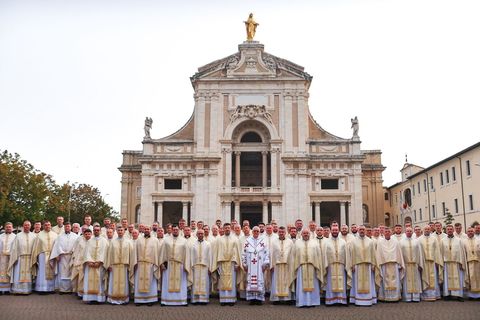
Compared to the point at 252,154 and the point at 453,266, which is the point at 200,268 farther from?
the point at 252,154

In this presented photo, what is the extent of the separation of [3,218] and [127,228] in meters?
25.0

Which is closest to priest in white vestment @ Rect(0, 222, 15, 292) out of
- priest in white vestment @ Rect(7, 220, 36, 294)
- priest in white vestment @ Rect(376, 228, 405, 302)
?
priest in white vestment @ Rect(7, 220, 36, 294)

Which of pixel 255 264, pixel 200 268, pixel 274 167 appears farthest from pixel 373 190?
pixel 200 268

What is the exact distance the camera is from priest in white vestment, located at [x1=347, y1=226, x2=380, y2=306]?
47.2 ft

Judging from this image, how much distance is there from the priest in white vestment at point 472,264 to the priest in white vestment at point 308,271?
4.91m

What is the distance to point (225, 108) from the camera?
48031 millimetres

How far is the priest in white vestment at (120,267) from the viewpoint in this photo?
14.5m

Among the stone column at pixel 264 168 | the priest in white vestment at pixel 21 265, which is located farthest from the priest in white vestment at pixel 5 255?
the stone column at pixel 264 168

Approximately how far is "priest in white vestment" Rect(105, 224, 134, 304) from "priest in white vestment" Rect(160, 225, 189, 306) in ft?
3.19

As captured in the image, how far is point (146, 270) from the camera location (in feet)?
47.9

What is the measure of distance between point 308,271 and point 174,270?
3.92 metres

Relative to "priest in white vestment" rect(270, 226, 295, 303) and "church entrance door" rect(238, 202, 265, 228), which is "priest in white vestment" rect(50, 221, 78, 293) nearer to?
"priest in white vestment" rect(270, 226, 295, 303)

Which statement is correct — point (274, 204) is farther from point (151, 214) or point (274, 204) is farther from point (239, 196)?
point (151, 214)

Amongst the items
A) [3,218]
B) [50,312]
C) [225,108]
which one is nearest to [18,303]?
[50,312]
